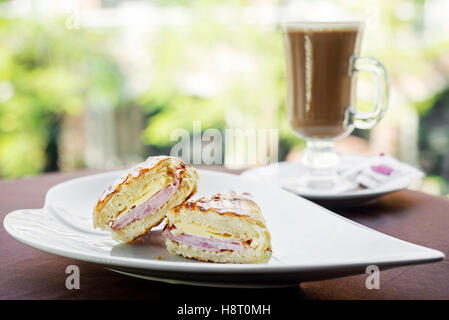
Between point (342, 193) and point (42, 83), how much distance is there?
382 centimetres

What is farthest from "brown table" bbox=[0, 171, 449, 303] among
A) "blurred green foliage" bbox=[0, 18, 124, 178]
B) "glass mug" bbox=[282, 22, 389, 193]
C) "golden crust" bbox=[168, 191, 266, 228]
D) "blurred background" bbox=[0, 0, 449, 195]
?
"blurred green foliage" bbox=[0, 18, 124, 178]

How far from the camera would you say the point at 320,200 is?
4.47 feet

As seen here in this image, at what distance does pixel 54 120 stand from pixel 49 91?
0.26 m

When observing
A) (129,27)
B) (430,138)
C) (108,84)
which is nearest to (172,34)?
(129,27)

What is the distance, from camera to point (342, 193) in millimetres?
1342

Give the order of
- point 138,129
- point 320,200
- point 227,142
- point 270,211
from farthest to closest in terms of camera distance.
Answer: point 138,129 → point 227,142 → point 320,200 → point 270,211

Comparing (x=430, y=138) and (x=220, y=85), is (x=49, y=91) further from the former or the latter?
(x=430, y=138)

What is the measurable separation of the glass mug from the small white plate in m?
0.06

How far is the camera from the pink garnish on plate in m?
1.54

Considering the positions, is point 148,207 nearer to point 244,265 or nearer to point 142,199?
point 142,199

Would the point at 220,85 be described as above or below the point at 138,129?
above

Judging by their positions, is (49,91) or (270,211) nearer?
(270,211)

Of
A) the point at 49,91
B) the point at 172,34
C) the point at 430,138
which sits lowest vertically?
the point at 430,138

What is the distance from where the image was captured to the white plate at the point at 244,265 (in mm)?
772
